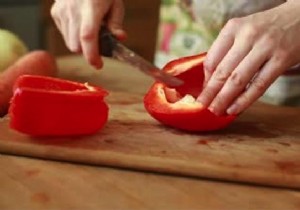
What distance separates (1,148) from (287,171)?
38 cm

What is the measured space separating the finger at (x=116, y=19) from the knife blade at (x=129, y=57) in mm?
17

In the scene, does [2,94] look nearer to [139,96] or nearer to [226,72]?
[139,96]

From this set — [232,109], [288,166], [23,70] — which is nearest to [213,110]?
[232,109]

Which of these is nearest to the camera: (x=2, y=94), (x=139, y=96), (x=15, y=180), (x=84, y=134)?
(x=15, y=180)

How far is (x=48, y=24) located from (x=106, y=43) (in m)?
1.05

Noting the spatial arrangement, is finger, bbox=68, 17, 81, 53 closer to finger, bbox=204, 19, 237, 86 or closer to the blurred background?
finger, bbox=204, 19, 237, 86

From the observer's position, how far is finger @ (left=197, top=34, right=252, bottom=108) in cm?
95

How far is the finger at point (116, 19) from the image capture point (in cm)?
106

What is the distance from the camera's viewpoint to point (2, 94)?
1.12 metres

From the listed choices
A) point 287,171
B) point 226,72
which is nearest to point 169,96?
point 226,72

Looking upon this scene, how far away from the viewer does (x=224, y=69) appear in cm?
96

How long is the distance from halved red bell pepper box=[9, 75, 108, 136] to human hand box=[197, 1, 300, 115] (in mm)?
149

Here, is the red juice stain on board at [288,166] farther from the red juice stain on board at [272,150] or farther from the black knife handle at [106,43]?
the black knife handle at [106,43]

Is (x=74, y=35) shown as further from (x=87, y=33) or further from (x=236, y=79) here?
(x=236, y=79)
